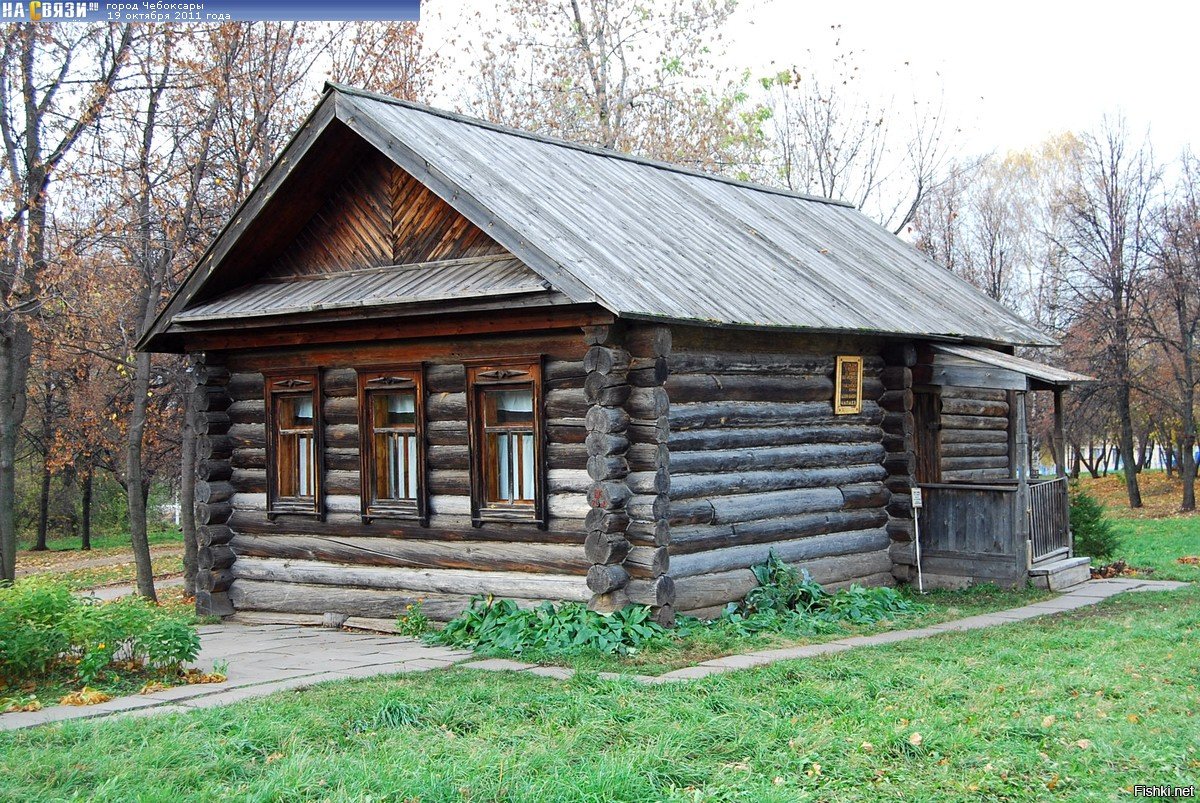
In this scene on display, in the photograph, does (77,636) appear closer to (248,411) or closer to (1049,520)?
(248,411)

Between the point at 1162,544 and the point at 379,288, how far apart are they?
→ 56.8 ft

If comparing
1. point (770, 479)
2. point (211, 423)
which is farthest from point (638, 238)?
point (211, 423)

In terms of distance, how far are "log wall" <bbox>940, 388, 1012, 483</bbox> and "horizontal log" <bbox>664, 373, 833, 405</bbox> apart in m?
3.58

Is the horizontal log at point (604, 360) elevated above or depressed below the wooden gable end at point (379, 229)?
below

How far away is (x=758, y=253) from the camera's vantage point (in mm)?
14984

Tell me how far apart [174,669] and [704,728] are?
452 centimetres

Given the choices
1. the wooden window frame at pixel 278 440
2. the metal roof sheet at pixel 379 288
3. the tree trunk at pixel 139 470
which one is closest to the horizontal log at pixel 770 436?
the metal roof sheet at pixel 379 288

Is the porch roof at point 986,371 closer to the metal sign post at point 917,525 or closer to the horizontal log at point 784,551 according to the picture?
the metal sign post at point 917,525

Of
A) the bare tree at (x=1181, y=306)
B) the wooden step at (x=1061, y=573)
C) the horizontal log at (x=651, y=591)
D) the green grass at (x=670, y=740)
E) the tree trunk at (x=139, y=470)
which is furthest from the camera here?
the bare tree at (x=1181, y=306)

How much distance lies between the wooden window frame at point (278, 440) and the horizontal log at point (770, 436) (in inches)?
165

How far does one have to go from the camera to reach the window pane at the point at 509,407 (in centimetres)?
1238

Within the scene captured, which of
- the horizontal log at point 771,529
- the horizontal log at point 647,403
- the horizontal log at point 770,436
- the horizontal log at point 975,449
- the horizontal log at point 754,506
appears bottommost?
the horizontal log at point 771,529

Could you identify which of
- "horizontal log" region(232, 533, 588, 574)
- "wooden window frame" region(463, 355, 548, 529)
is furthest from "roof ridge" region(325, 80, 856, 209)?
"horizontal log" region(232, 533, 588, 574)

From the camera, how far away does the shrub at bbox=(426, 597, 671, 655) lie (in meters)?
11.1
